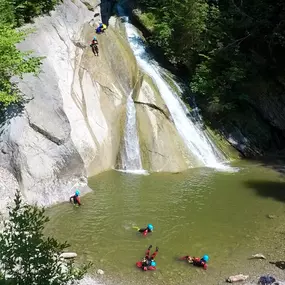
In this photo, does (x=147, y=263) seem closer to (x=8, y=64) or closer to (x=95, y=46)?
(x=8, y=64)

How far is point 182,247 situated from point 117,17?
23.9 meters

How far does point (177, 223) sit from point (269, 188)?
6419 mm

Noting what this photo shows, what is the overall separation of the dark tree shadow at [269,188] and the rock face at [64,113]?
793 cm

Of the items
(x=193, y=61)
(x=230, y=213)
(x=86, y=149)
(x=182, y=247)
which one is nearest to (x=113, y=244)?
(x=182, y=247)

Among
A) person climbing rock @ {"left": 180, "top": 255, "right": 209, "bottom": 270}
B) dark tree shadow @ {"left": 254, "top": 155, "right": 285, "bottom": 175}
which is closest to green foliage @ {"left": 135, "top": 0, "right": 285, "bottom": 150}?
dark tree shadow @ {"left": 254, "top": 155, "right": 285, "bottom": 175}

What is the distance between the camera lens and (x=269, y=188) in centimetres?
1981

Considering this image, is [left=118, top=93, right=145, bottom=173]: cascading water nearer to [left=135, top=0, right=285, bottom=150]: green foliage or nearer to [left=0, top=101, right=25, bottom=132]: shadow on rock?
[left=135, top=0, right=285, bottom=150]: green foliage

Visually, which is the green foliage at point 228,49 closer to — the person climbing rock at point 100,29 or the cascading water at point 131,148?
the person climbing rock at point 100,29

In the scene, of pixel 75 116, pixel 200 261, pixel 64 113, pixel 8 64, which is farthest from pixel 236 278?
pixel 75 116

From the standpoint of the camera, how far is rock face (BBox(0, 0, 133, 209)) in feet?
56.0

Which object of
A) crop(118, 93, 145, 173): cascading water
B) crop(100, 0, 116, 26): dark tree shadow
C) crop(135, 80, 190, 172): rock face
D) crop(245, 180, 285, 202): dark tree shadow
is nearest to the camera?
crop(245, 180, 285, 202): dark tree shadow

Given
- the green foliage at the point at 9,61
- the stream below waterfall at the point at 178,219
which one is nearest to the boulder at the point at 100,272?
the stream below waterfall at the point at 178,219

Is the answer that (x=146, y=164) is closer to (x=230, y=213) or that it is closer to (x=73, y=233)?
(x=230, y=213)

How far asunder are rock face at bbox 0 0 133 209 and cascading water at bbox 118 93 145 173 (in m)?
0.57
